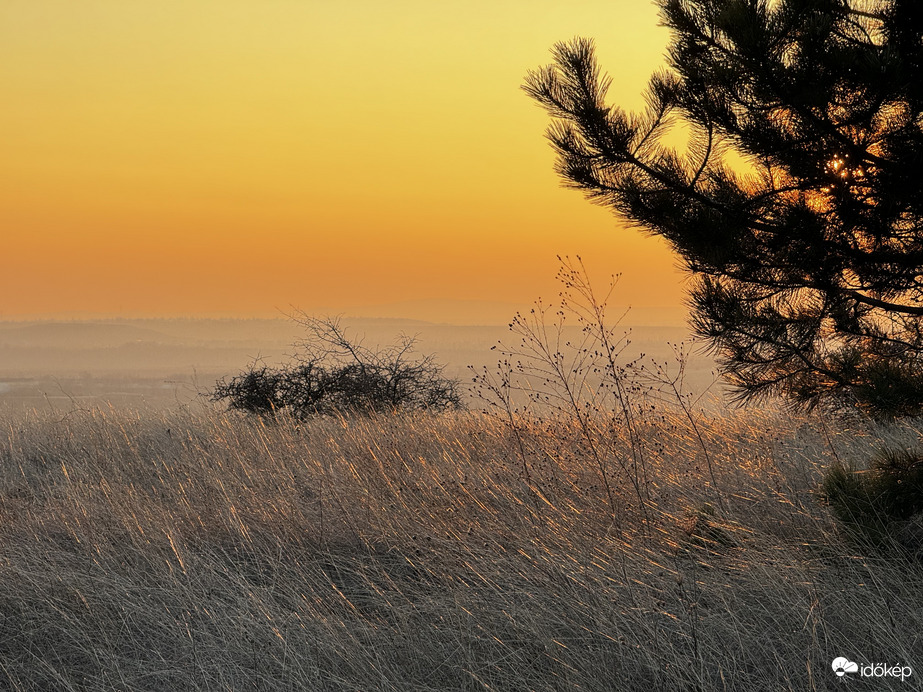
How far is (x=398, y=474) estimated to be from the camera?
19.9ft

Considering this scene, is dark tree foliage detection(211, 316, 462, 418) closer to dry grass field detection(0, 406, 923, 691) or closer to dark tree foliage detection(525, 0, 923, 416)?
dry grass field detection(0, 406, 923, 691)

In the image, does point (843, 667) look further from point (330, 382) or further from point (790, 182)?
point (330, 382)

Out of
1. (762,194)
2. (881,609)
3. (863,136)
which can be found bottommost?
(881,609)

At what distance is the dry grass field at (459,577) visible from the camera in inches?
121

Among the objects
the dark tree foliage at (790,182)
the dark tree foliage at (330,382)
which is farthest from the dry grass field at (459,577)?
the dark tree foliage at (330,382)

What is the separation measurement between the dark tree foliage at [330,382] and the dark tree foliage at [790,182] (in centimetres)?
698

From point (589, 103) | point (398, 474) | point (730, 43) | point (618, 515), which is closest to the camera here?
point (730, 43)

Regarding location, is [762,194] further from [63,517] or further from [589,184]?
[63,517]

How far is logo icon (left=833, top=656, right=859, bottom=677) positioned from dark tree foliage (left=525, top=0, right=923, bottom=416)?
1468 millimetres

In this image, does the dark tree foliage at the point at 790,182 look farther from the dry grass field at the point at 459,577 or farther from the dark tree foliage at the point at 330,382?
the dark tree foliage at the point at 330,382

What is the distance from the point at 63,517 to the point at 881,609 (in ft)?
17.2

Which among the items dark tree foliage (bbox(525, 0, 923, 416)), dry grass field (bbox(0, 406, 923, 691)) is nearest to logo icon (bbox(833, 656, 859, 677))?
dry grass field (bbox(0, 406, 923, 691))

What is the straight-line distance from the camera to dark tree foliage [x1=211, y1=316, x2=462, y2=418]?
35.9 ft

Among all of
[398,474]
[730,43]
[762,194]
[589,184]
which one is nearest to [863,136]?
[762,194]
